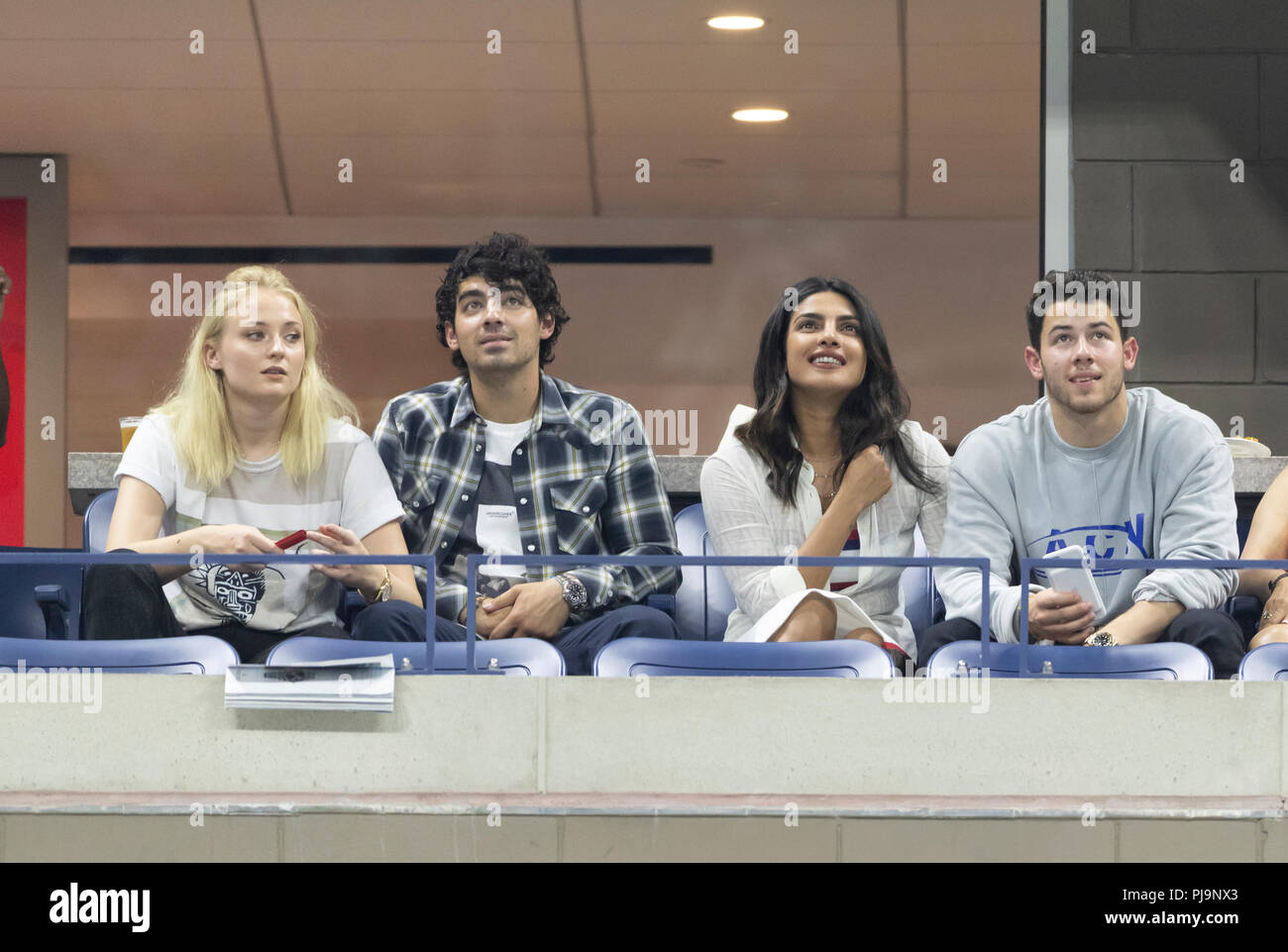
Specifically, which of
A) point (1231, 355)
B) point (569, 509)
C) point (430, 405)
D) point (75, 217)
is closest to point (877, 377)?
point (569, 509)

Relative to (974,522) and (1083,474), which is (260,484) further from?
(1083,474)

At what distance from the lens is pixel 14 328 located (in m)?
6.25

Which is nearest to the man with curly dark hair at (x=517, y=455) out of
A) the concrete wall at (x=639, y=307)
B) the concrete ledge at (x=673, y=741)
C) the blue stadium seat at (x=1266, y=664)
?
the concrete ledge at (x=673, y=741)

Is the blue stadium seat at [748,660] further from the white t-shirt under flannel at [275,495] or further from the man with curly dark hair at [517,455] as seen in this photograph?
the white t-shirt under flannel at [275,495]

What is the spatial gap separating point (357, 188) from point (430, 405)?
7.25 feet

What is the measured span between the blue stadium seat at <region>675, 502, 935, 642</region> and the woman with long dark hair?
56mm

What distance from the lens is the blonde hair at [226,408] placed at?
3924 millimetres

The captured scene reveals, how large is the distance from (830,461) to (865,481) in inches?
5.4

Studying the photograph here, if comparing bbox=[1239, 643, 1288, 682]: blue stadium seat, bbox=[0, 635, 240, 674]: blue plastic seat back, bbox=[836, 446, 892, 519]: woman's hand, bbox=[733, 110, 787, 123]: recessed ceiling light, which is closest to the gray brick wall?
bbox=[733, 110, 787, 123]: recessed ceiling light

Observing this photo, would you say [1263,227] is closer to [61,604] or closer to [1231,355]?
[1231,355]

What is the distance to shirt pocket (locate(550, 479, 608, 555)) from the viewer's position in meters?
4.10

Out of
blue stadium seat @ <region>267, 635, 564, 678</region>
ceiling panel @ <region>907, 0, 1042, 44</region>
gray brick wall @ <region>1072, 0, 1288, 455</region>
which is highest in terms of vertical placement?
ceiling panel @ <region>907, 0, 1042, 44</region>

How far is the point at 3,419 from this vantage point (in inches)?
242

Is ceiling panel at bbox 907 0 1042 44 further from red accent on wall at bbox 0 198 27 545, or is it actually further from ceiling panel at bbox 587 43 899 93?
red accent on wall at bbox 0 198 27 545
